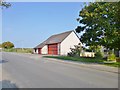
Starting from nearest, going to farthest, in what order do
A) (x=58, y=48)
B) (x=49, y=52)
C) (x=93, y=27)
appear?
(x=93, y=27), (x=58, y=48), (x=49, y=52)

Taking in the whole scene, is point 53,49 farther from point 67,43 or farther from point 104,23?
point 104,23

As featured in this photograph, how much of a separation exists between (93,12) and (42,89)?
1827 cm

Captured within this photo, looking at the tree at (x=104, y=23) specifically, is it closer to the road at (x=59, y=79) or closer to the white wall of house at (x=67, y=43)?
the road at (x=59, y=79)

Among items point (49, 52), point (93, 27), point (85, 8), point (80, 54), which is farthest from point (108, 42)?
point (49, 52)

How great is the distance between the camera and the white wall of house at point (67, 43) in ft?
203

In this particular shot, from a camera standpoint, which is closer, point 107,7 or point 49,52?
point 107,7

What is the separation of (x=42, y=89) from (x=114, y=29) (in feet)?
50.2

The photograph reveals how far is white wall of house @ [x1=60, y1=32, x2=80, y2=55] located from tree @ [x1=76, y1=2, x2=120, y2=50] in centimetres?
3294

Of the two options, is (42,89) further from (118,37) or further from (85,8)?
(85,8)

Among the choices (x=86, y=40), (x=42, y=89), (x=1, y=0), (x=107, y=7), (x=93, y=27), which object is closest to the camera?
(x=42, y=89)

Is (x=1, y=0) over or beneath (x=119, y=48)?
over

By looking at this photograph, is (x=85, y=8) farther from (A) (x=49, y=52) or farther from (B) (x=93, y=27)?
(A) (x=49, y=52)

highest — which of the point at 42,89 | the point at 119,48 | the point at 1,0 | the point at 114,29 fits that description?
the point at 1,0

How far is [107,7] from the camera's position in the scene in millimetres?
25156
